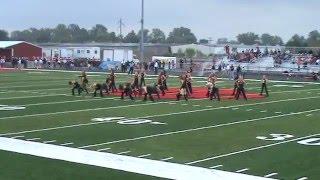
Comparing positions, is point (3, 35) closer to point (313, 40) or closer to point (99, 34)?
point (99, 34)

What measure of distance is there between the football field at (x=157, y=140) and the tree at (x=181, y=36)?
467ft

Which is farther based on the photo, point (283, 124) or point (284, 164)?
point (283, 124)

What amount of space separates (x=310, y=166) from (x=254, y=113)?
8926 mm

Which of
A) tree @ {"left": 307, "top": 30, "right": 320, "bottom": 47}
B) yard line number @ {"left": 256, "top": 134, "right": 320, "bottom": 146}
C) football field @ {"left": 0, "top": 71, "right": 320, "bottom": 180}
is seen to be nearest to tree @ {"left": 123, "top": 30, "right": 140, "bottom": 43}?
tree @ {"left": 307, "top": 30, "right": 320, "bottom": 47}

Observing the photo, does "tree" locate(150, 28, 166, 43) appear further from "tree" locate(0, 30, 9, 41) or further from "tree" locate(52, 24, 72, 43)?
"tree" locate(0, 30, 9, 41)

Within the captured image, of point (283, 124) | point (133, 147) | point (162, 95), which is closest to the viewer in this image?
point (133, 147)

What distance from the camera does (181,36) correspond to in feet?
576

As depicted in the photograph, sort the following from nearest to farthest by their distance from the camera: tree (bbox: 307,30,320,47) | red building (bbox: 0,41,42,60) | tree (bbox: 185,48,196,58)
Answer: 1. red building (bbox: 0,41,42,60)
2. tree (bbox: 307,30,320,47)
3. tree (bbox: 185,48,196,58)

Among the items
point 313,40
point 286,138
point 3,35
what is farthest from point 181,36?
point 286,138

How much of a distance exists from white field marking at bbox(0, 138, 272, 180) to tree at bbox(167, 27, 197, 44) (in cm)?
15031

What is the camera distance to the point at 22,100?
76.1 feet

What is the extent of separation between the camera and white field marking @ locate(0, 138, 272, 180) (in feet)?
31.6

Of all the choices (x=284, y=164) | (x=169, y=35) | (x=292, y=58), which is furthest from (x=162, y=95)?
(x=169, y=35)

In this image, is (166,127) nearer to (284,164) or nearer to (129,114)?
(129,114)
